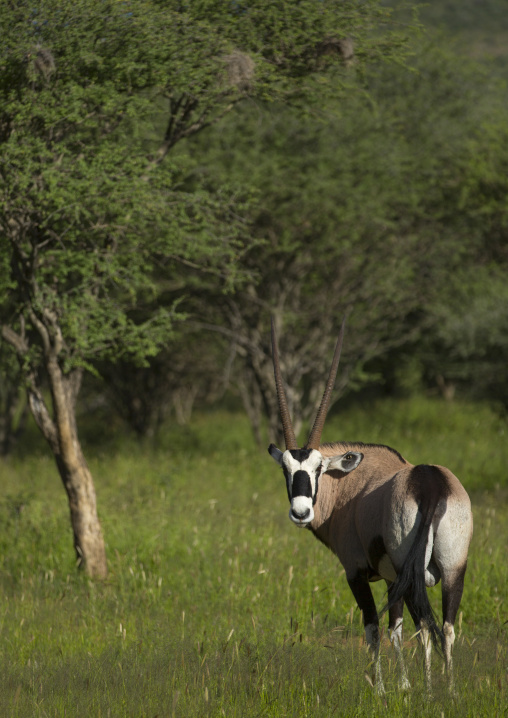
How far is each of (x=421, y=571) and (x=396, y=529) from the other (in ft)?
1.11

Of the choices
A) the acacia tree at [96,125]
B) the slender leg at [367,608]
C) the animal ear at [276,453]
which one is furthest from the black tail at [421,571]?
the acacia tree at [96,125]

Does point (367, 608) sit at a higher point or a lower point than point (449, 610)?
lower

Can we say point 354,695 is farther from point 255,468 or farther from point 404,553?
point 255,468

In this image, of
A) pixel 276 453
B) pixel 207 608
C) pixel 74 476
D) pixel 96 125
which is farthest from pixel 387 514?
pixel 96 125

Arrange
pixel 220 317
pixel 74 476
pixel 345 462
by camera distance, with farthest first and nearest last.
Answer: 1. pixel 220 317
2. pixel 74 476
3. pixel 345 462

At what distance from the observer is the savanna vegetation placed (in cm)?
620

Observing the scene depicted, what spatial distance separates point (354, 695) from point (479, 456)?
1184 cm

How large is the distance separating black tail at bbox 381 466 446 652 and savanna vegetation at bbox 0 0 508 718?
1.57 ft

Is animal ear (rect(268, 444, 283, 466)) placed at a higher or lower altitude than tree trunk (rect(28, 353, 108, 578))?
higher

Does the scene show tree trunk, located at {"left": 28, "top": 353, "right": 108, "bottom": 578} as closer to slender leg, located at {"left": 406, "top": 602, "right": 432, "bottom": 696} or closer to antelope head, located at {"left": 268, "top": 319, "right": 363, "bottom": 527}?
antelope head, located at {"left": 268, "top": 319, "right": 363, "bottom": 527}

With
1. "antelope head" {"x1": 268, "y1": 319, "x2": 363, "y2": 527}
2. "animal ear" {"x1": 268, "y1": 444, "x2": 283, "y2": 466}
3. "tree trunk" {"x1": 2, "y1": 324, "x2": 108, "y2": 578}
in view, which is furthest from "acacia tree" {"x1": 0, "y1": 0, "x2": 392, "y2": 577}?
"antelope head" {"x1": 268, "y1": 319, "x2": 363, "y2": 527}

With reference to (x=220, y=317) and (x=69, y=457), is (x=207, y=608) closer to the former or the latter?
(x=69, y=457)

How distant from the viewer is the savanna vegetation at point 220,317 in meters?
6.20

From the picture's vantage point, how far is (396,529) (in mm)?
5262
